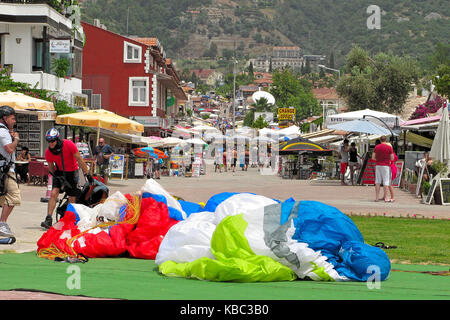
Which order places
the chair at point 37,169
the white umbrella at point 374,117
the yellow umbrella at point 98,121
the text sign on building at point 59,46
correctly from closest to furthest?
the chair at point 37,169 < the yellow umbrella at point 98,121 < the white umbrella at point 374,117 < the text sign on building at point 59,46

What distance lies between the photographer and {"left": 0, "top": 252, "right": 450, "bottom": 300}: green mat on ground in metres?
6.20

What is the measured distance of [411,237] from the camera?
1234 centimetres

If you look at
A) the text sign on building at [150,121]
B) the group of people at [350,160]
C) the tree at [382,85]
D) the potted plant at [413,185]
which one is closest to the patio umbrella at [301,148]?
the group of people at [350,160]

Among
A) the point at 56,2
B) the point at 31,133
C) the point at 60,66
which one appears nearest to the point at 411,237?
the point at 31,133

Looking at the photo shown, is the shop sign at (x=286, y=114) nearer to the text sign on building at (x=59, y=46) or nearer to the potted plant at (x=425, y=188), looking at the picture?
the text sign on building at (x=59, y=46)

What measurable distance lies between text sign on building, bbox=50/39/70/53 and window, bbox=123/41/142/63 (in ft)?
72.6

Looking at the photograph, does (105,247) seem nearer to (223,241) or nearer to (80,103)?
(223,241)

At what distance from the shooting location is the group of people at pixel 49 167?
35.4ft

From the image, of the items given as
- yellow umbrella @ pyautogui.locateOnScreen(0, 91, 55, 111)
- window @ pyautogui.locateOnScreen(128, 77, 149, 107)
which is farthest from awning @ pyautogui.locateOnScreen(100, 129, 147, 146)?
yellow umbrella @ pyautogui.locateOnScreen(0, 91, 55, 111)

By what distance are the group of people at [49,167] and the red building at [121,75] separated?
43.2 meters

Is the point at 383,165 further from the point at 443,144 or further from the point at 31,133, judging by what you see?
the point at 31,133

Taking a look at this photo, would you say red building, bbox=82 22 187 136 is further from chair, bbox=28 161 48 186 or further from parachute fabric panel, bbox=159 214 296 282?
parachute fabric panel, bbox=159 214 296 282

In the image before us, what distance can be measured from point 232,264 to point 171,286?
2.25ft
